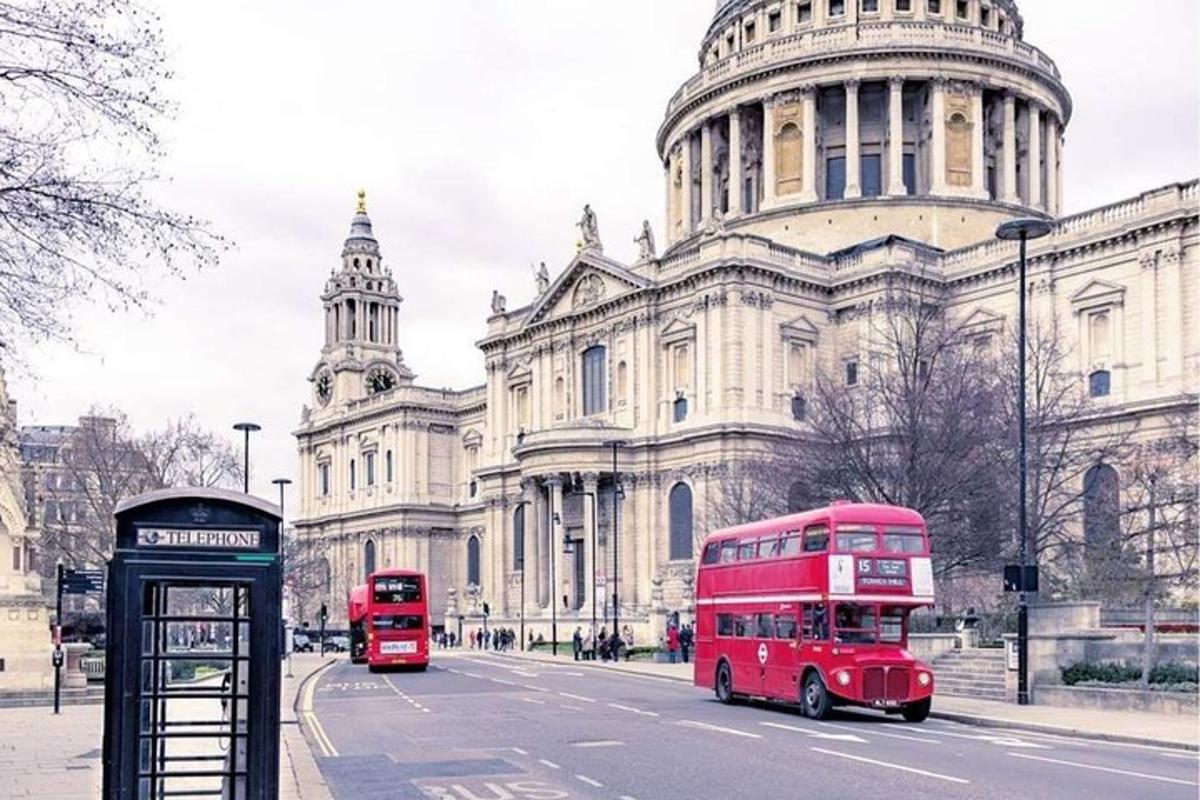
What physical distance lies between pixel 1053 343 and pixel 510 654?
33.2 meters

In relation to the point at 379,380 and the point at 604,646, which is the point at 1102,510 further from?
the point at 379,380

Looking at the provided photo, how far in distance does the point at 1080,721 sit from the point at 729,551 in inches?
368

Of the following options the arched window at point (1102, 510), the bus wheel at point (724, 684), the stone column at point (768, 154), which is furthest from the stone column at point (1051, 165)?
the bus wheel at point (724, 684)

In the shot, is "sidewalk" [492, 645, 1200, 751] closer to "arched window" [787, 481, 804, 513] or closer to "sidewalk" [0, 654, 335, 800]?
"sidewalk" [0, 654, 335, 800]

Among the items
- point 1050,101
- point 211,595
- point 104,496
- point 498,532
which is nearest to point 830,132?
point 1050,101

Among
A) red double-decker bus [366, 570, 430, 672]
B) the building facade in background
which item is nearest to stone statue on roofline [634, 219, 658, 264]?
the building facade in background

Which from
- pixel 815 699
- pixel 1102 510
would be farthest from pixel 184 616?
pixel 1102 510

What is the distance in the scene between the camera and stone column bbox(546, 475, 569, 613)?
80.4m

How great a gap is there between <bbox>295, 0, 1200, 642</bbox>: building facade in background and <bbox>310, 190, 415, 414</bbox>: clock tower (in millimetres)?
11358

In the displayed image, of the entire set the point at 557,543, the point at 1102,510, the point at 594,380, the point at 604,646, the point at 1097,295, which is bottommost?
the point at 604,646

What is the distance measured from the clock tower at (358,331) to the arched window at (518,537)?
3122 cm

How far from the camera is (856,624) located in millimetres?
28750

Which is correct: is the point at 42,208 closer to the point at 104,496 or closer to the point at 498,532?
the point at 104,496

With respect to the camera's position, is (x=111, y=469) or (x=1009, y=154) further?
(x=1009, y=154)
